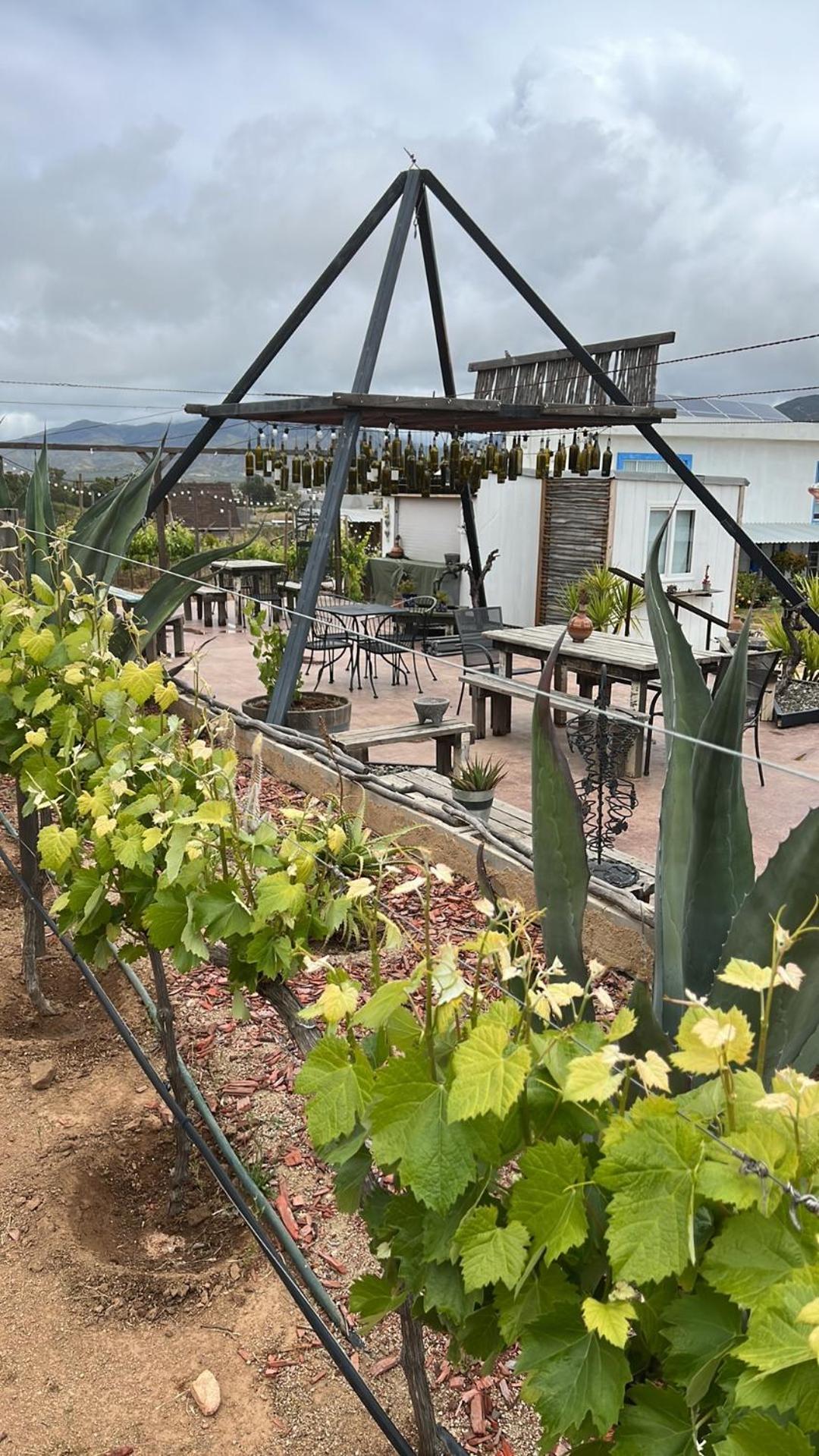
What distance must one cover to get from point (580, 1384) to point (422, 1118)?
271 millimetres

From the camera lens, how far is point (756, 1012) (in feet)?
4.46

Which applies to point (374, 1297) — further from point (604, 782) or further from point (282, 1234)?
Answer: point (604, 782)

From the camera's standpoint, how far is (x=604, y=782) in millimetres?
5605

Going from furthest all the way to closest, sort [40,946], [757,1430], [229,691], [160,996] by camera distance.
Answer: [229,691]
[40,946]
[160,996]
[757,1430]

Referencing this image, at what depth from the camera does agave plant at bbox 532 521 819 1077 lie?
1308mm

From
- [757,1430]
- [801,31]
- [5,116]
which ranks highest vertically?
[5,116]

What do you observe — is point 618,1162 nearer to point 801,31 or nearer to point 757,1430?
point 757,1430

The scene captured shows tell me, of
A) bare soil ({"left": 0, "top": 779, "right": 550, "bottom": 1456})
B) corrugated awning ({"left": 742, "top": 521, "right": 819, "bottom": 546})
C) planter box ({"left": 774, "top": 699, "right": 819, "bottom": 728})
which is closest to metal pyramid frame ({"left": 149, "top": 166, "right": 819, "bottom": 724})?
planter box ({"left": 774, "top": 699, "right": 819, "bottom": 728})

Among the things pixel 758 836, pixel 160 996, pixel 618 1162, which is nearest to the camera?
pixel 618 1162

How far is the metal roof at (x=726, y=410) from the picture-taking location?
20.5 metres

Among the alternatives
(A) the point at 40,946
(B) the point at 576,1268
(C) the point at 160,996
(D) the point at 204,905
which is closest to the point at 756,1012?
(B) the point at 576,1268

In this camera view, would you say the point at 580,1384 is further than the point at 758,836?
No

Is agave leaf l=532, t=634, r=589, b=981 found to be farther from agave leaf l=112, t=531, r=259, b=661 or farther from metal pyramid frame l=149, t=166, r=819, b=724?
metal pyramid frame l=149, t=166, r=819, b=724

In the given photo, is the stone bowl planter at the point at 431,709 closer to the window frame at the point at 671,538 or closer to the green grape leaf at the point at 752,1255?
the green grape leaf at the point at 752,1255
